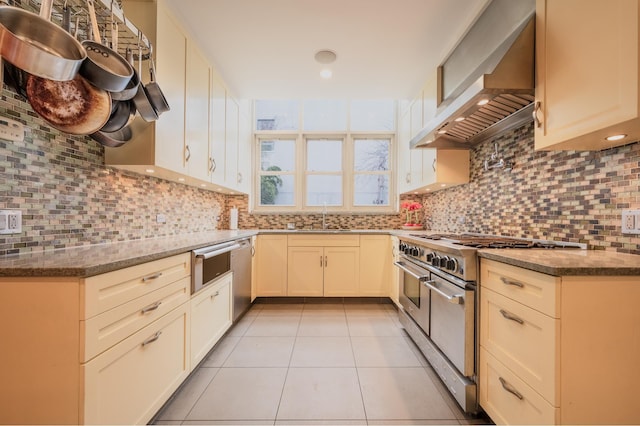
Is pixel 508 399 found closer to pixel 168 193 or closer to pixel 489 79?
pixel 489 79

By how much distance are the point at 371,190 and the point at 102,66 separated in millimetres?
3275

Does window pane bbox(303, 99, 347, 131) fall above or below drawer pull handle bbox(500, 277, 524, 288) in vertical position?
above

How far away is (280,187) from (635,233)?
346 centimetres

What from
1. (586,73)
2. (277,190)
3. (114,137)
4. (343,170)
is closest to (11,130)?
(114,137)

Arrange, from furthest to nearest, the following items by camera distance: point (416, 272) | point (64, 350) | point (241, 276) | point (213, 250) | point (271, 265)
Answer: point (271, 265) < point (241, 276) < point (416, 272) < point (213, 250) < point (64, 350)

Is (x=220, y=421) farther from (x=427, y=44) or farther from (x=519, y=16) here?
(x=427, y=44)

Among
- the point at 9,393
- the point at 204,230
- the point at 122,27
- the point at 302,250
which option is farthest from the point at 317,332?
the point at 122,27

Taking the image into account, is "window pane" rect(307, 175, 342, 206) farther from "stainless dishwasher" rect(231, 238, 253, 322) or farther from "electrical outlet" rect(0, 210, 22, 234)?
"electrical outlet" rect(0, 210, 22, 234)

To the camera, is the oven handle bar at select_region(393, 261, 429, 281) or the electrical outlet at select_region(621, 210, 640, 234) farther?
the oven handle bar at select_region(393, 261, 429, 281)

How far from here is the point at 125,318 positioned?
116cm

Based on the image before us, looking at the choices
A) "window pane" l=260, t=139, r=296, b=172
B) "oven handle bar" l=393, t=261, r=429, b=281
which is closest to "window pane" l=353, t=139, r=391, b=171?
"window pane" l=260, t=139, r=296, b=172

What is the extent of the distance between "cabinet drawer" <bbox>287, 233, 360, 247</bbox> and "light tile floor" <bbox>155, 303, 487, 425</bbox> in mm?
971

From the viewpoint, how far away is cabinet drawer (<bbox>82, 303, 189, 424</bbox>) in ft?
3.36

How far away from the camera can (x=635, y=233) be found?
4.07 feet
